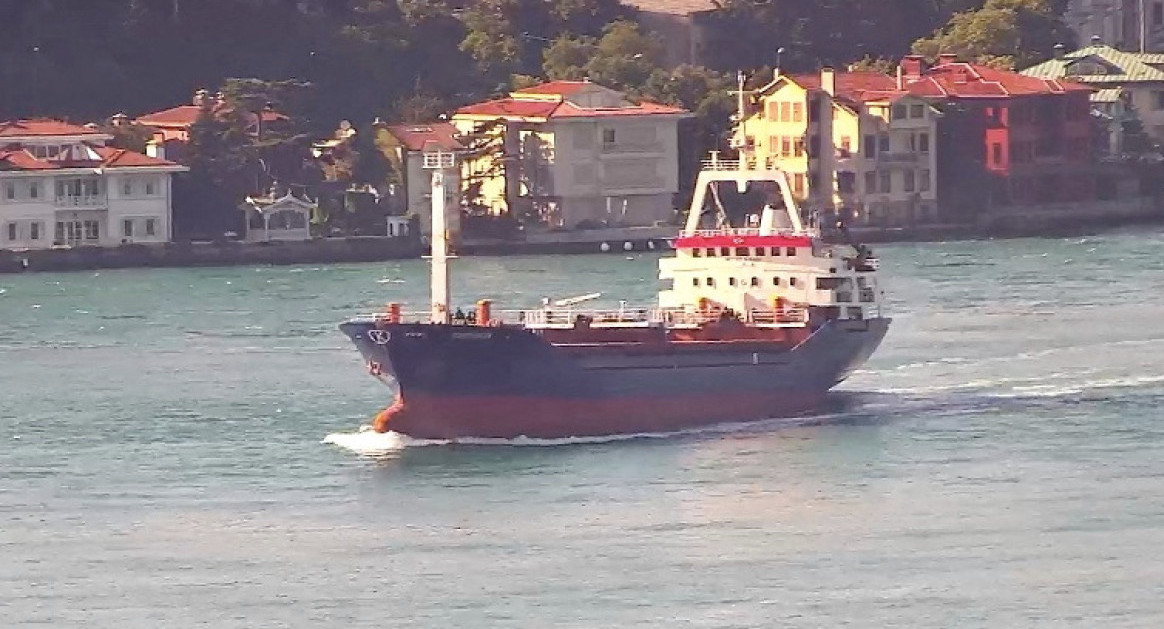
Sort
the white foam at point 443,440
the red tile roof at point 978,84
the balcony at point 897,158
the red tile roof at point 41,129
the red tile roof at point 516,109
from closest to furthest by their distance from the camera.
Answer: the white foam at point 443,440
the red tile roof at point 41,129
the red tile roof at point 516,109
the balcony at point 897,158
the red tile roof at point 978,84

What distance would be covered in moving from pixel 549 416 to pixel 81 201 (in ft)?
81.2

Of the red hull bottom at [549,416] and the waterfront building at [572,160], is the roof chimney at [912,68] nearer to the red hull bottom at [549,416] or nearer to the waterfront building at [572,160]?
the waterfront building at [572,160]

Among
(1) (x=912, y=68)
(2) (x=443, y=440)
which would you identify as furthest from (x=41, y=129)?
(2) (x=443, y=440)

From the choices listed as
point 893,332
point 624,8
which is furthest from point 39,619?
point 624,8

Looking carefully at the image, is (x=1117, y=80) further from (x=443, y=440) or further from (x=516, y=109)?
(x=443, y=440)

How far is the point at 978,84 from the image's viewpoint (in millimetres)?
61906

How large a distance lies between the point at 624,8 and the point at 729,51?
6.44 feet

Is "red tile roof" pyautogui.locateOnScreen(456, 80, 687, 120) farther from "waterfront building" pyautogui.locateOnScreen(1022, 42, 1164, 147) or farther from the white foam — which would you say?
the white foam

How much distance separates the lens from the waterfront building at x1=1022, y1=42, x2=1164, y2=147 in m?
64.4

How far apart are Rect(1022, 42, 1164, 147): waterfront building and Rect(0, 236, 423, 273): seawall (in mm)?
14431

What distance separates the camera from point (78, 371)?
37.8 metres

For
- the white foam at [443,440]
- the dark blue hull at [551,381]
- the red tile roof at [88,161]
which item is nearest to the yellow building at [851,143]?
the red tile roof at [88,161]

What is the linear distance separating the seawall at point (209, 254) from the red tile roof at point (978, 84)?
1059 centimetres

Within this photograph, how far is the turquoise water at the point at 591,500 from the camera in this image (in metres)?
24.0
